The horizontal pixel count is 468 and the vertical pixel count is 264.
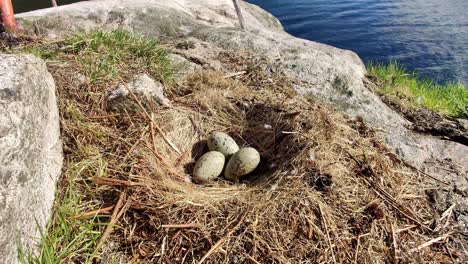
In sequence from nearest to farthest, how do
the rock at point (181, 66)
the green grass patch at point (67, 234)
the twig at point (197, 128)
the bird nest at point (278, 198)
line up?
the green grass patch at point (67, 234), the bird nest at point (278, 198), the twig at point (197, 128), the rock at point (181, 66)

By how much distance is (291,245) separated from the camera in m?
2.51

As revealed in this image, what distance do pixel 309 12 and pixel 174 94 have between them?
12588mm

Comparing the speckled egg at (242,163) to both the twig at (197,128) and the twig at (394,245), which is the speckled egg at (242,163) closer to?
the twig at (197,128)

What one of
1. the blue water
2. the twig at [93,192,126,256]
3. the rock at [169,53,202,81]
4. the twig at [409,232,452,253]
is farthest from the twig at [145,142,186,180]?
the blue water

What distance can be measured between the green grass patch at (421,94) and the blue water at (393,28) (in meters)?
2.91

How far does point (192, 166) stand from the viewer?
11.5ft

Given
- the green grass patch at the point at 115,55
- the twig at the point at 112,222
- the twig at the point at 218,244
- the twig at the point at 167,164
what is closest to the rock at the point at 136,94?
the green grass patch at the point at 115,55

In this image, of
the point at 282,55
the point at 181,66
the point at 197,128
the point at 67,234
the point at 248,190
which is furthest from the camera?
the point at 282,55

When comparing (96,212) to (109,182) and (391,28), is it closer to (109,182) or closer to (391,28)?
(109,182)

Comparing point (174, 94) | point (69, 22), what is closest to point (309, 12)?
point (69, 22)

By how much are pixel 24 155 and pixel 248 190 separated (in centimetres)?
143

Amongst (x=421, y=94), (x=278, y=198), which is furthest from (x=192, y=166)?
(x=421, y=94)

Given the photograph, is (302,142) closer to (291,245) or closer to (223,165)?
(223,165)

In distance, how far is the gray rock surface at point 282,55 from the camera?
3.77 m
